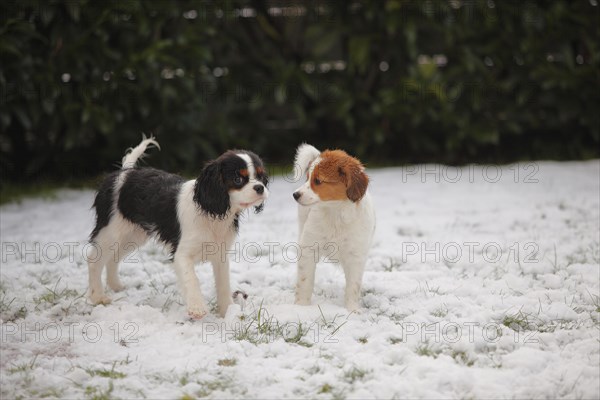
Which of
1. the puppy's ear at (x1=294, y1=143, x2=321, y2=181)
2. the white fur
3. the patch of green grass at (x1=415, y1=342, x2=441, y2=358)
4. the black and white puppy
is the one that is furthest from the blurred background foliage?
the patch of green grass at (x1=415, y1=342, x2=441, y2=358)

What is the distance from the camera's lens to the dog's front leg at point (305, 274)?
4.24 metres

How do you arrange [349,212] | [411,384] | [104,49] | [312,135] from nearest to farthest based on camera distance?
[411,384] → [349,212] → [104,49] → [312,135]

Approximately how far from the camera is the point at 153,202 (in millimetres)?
4301

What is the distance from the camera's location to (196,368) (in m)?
3.34

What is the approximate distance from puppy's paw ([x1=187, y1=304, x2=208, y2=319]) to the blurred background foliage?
12.8 ft

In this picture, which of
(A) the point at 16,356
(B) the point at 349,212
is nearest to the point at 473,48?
(B) the point at 349,212

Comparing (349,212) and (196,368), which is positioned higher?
(349,212)

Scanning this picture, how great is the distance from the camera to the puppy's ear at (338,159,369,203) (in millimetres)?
4105

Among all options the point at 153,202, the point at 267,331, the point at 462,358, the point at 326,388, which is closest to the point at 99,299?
the point at 153,202

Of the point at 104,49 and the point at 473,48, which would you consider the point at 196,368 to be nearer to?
the point at 104,49

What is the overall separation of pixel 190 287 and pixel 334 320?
861 mm

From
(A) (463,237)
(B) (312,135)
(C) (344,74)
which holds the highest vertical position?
(C) (344,74)

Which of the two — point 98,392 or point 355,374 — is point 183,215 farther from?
point 355,374

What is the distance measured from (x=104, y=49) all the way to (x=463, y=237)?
4.16 meters
